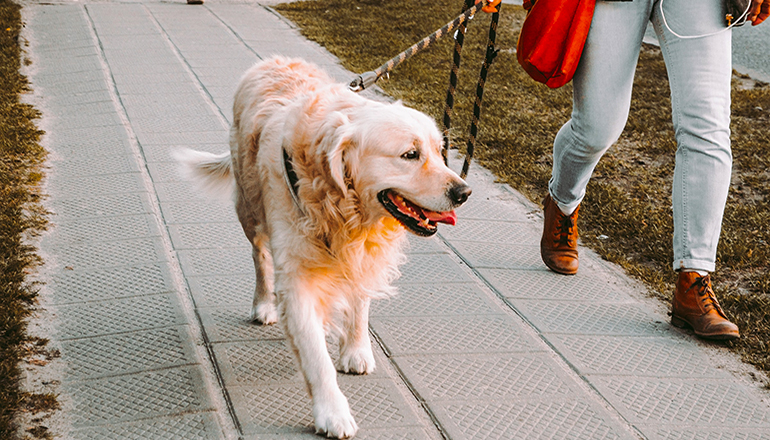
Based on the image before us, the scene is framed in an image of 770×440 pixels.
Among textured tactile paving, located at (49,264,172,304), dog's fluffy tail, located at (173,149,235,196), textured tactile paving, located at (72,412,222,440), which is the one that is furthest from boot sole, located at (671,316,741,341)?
textured tactile paving, located at (49,264,172,304)

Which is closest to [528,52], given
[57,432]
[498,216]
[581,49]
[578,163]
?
[581,49]

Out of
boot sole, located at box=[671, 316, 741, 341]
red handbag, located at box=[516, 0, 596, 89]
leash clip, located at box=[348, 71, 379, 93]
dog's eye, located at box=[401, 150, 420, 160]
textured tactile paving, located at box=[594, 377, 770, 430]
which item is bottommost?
textured tactile paving, located at box=[594, 377, 770, 430]

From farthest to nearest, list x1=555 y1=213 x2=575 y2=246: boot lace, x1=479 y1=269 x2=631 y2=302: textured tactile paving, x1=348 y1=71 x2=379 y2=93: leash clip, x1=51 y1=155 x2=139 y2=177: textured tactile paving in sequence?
1. x1=51 y1=155 x2=139 y2=177: textured tactile paving
2. x1=555 y1=213 x2=575 y2=246: boot lace
3. x1=479 y1=269 x2=631 y2=302: textured tactile paving
4. x1=348 y1=71 x2=379 y2=93: leash clip

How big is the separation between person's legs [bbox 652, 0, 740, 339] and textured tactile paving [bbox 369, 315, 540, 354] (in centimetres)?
75

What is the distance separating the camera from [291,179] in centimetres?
278

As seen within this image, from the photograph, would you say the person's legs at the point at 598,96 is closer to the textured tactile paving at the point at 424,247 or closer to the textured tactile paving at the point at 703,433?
the textured tactile paving at the point at 424,247

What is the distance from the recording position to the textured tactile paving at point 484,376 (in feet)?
9.98

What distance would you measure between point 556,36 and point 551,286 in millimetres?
1258

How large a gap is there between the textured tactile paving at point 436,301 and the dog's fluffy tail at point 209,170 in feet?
3.20

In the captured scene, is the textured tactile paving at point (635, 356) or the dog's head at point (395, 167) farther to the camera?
the textured tactile paving at point (635, 356)

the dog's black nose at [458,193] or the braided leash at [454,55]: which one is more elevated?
the braided leash at [454,55]

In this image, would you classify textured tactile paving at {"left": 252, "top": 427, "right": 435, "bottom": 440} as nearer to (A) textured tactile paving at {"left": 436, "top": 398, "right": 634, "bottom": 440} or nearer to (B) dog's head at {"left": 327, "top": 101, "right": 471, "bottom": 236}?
(A) textured tactile paving at {"left": 436, "top": 398, "right": 634, "bottom": 440}

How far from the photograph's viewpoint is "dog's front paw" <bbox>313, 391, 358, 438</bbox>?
8.77 feet

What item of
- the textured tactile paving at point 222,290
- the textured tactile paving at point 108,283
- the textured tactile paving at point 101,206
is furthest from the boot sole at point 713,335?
the textured tactile paving at point 101,206
